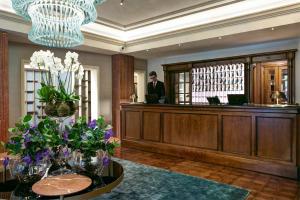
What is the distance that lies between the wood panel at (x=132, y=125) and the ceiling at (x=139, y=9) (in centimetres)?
222

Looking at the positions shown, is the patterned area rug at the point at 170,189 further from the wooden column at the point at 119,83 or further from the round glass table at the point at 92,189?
the wooden column at the point at 119,83

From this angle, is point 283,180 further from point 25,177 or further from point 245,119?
point 25,177

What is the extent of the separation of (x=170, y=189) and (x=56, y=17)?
2.37 meters

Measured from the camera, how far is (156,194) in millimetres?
2297

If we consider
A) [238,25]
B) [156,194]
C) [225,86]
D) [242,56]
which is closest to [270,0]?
[238,25]

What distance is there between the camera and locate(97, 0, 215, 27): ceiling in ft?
14.3

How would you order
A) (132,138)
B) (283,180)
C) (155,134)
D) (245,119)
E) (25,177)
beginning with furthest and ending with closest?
(132,138)
(155,134)
(245,119)
(283,180)
(25,177)

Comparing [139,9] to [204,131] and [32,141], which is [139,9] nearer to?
[204,131]

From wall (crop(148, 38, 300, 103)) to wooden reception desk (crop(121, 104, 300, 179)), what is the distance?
2205mm

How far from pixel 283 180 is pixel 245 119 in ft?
3.43

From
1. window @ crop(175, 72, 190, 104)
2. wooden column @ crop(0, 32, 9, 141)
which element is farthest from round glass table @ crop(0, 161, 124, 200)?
window @ crop(175, 72, 190, 104)

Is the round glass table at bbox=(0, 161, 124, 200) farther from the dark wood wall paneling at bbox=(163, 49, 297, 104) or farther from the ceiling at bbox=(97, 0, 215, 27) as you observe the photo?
the dark wood wall paneling at bbox=(163, 49, 297, 104)

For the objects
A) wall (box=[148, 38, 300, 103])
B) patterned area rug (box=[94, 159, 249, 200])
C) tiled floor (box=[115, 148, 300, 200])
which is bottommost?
tiled floor (box=[115, 148, 300, 200])

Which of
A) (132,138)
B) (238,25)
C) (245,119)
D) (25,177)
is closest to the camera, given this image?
(25,177)
